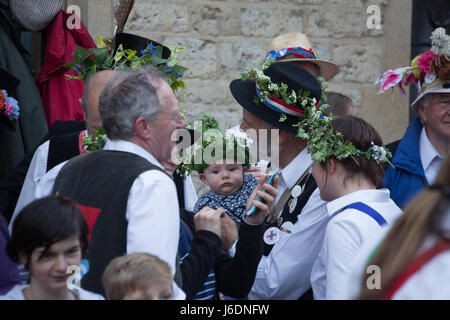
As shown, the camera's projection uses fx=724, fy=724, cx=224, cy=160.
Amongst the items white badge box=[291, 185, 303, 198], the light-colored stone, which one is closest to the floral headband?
white badge box=[291, 185, 303, 198]

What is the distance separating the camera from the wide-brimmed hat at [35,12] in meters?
5.45

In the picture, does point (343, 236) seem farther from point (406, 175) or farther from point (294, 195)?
point (406, 175)

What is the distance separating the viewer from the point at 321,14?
6598 millimetres

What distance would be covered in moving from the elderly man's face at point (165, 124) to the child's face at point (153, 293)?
654 millimetres

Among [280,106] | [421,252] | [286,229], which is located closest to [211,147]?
[280,106]

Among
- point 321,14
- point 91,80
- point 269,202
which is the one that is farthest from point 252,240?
point 321,14

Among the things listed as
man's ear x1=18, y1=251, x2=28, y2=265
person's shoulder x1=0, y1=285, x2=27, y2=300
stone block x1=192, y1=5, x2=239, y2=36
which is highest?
stone block x1=192, y1=5, x2=239, y2=36

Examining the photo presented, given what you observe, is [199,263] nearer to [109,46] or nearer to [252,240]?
[252,240]

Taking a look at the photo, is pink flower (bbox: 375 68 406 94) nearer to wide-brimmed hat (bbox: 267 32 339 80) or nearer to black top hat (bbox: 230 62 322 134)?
wide-brimmed hat (bbox: 267 32 339 80)

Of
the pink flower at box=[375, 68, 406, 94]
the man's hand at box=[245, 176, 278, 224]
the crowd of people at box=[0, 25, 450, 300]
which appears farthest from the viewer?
the pink flower at box=[375, 68, 406, 94]

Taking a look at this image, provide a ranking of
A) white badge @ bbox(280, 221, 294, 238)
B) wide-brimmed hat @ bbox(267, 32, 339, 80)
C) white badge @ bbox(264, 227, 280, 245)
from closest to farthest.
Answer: white badge @ bbox(280, 221, 294, 238), white badge @ bbox(264, 227, 280, 245), wide-brimmed hat @ bbox(267, 32, 339, 80)

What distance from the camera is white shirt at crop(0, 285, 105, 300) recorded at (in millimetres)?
2500

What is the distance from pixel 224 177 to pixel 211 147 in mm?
Result: 258

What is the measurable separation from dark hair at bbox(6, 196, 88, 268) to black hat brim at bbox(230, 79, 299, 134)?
1562mm
